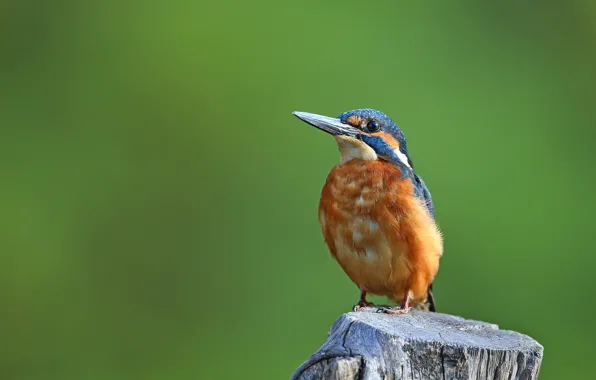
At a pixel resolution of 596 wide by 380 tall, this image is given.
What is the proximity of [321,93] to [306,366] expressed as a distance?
5.50 metres

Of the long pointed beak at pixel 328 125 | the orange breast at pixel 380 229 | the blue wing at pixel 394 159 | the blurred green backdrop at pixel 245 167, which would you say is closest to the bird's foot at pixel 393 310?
the orange breast at pixel 380 229

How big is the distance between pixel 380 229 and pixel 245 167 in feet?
13.2

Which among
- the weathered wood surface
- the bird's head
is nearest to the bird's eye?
the bird's head

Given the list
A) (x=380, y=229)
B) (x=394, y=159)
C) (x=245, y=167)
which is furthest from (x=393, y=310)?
(x=245, y=167)

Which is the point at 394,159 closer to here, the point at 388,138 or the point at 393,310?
the point at 388,138

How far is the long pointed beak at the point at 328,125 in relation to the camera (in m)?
4.88

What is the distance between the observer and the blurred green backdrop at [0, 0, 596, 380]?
752 cm

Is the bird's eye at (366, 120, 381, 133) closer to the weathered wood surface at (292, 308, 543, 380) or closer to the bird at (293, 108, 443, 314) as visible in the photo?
the bird at (293, 108, 443, 314)

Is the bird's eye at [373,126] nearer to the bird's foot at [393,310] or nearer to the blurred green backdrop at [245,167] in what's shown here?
the bird's foot at [393,310]

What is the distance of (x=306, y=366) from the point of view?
3.03m

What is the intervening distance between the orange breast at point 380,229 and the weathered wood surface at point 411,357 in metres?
1.45

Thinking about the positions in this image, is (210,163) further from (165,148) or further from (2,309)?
(2,309)

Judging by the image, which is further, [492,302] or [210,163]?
[210,163]

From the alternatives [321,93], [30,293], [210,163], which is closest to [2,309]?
[30,293]
